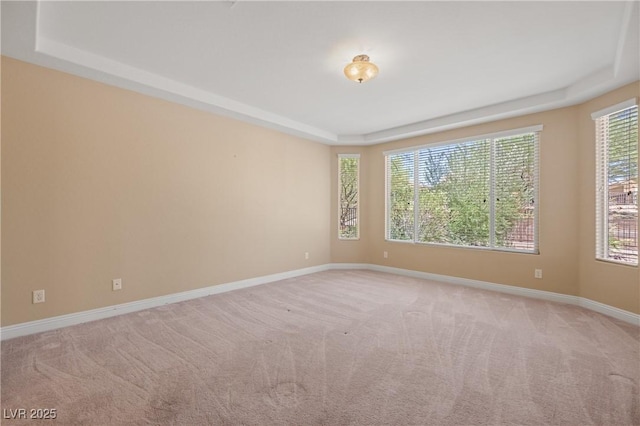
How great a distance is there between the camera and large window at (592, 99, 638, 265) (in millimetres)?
3324

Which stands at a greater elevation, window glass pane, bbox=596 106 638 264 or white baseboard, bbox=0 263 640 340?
window glass pane, bbox=596 106 638 264

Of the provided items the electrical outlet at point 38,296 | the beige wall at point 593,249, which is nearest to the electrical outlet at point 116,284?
the electrical outlet at point 38,296

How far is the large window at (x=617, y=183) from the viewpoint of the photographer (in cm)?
332

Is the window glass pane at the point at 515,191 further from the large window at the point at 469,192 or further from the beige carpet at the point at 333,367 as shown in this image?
the beige carpet at the point at 333,367

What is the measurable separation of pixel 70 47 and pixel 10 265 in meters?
2.17

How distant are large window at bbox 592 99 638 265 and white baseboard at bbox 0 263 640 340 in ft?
2.16

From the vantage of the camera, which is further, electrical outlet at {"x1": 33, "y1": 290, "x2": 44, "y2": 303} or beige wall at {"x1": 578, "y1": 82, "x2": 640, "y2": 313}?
beige wall at {"x1": 578, "y1": 82, "x2": 640, "y2": 313}

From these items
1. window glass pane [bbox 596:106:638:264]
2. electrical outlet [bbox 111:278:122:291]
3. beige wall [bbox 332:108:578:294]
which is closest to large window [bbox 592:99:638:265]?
window glass pane [bbox 596:106:638:264]

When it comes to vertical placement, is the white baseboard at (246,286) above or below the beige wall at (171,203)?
below

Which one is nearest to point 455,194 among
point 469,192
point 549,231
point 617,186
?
point 469,192

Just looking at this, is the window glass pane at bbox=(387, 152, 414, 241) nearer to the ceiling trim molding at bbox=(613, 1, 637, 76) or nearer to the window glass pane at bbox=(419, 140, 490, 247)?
the window glass pane at bbox=(419, 140, 490, 247)

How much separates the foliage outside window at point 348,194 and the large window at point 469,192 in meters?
0.70

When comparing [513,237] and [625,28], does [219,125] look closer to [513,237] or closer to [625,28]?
[625,28]

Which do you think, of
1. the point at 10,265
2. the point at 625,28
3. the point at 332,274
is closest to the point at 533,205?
the point at 625,28
